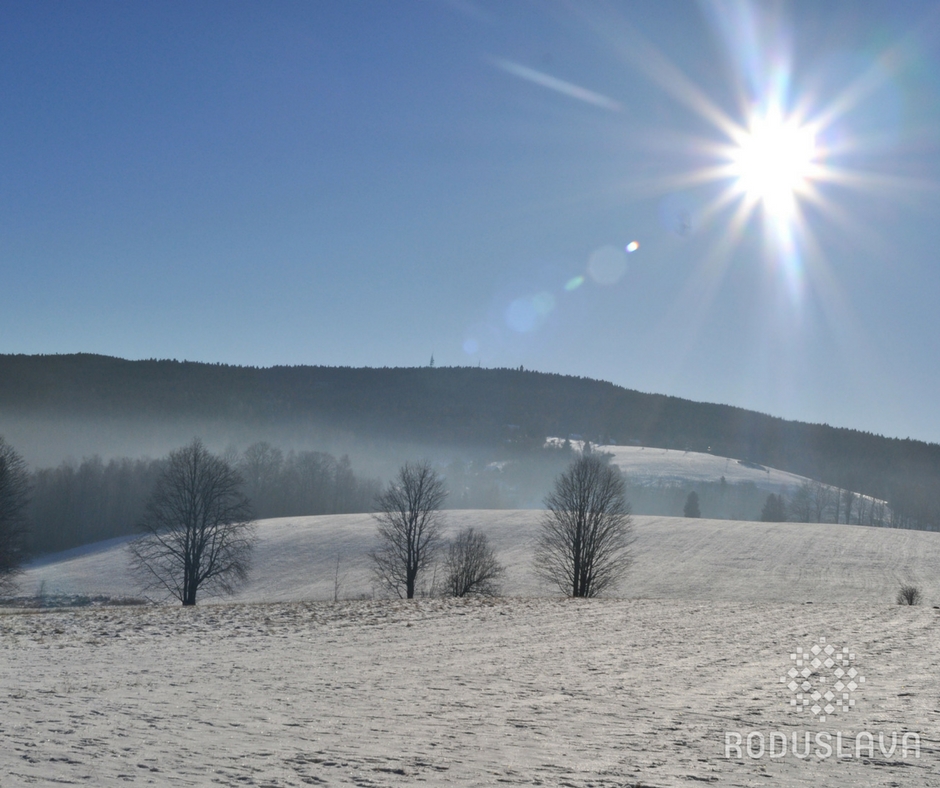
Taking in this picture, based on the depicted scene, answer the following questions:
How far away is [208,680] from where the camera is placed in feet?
46.8

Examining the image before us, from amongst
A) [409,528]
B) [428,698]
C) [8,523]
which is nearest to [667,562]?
[409,528]

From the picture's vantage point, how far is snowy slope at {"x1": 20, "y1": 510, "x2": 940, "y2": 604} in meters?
48.9

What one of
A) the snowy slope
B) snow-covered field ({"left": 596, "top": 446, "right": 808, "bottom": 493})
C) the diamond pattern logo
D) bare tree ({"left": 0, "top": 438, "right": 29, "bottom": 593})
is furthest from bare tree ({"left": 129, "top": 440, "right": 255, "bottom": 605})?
snow-covered field ({"left": 596, "top": 446, "right": 808, "bottom": 493})

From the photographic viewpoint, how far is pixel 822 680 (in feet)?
47.5

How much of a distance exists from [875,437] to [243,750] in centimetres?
22175

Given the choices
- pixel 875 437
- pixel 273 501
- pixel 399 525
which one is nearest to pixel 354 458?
pixel 273 501

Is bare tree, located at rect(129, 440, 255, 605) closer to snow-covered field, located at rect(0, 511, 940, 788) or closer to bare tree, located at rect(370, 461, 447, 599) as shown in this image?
bare tree, located at rect(370, 461, 447, 599)

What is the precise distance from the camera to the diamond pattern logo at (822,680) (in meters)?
12.1

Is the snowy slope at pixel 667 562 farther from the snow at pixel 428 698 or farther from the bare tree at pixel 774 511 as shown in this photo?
the bare tree at pixel 774 511

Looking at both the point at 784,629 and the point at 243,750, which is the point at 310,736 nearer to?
the point at 243,750

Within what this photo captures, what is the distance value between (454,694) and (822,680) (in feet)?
25.5

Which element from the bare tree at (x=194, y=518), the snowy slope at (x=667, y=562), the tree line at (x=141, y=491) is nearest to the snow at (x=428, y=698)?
the bare tree at (x=194, y=518)

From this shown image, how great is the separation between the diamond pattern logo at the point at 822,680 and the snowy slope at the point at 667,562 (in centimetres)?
2867
